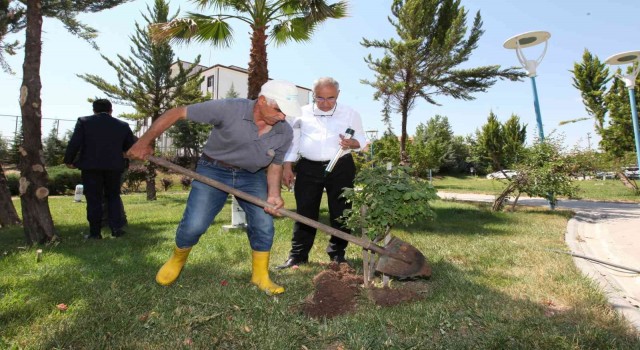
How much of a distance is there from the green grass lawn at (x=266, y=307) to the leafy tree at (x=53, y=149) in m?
18.5

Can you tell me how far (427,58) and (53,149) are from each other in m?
19.0

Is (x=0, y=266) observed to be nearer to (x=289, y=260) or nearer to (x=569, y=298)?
(x=289, y=260)

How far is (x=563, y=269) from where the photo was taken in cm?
374

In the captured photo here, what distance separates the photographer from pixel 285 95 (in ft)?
9.27

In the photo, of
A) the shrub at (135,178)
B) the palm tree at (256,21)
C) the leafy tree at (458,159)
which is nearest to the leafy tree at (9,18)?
the palm tree at (256,21)

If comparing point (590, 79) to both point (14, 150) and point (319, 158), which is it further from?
point (14, 150)

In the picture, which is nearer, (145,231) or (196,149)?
(145,231)

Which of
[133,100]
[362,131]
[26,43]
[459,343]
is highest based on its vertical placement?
[133,100]

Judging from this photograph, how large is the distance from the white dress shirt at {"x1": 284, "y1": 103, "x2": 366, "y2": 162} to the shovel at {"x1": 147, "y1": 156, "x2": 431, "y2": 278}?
0.92 meters

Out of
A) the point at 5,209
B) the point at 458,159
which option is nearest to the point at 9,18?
the point at 5,209

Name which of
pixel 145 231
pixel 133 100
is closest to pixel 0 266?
pixel 145 231

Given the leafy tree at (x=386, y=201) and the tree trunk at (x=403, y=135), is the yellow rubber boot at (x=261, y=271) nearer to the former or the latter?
the leafy tree at (x=386, y=201)

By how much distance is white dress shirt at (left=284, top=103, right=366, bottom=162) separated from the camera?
3.85 metres

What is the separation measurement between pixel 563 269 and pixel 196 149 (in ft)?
87.5
